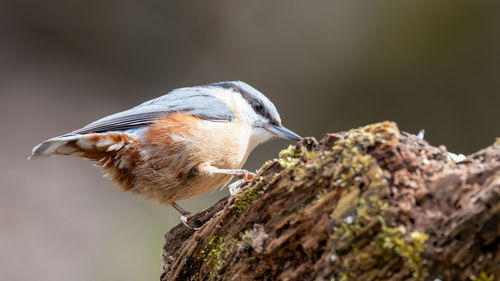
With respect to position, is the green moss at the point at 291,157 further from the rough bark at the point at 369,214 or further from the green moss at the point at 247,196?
the green moss at the point at 247,196

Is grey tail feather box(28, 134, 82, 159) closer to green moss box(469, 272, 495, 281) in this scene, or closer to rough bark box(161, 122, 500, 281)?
rough bark box(161, 122, 500, 281)

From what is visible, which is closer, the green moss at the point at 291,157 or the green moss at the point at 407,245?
the green moss at the point at 407,245

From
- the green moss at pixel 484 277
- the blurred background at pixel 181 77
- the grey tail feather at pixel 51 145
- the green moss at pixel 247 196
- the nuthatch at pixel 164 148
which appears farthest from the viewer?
the blurred background at pixel 181 77

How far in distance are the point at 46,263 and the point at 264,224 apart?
409 cm

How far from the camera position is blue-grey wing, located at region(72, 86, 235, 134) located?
2.84 meters

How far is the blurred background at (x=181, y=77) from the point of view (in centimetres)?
528

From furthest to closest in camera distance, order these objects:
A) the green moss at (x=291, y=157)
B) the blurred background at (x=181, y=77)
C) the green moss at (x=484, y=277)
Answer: the blurred background at (x=181, y=77) → the green moss at (x=291, y=157) → the green moss at (x=484, y=277)

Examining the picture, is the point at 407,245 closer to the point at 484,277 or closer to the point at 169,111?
the point at 484,277

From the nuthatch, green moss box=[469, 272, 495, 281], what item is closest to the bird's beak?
the nuthatch

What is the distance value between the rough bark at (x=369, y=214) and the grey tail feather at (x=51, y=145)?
1.22m

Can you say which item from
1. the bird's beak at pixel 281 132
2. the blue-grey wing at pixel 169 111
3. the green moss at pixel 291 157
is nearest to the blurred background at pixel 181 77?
the bird's beak at pixel 281 132

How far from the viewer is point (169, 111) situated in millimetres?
2994

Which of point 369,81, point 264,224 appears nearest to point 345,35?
point 369,81

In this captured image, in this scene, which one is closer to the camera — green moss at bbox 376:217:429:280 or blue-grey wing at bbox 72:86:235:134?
green moss at bbox 376:217:429:280
